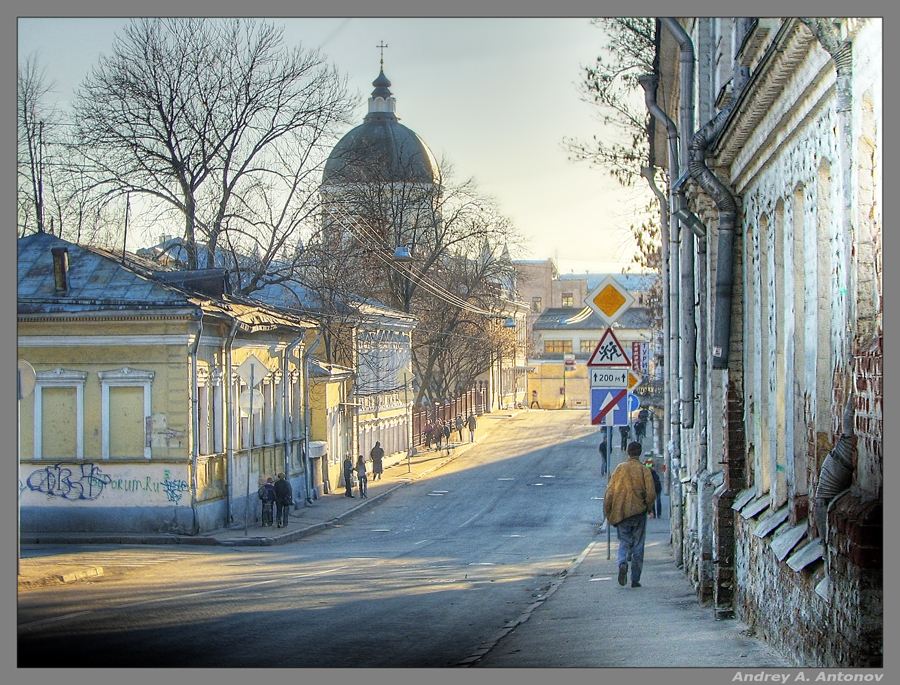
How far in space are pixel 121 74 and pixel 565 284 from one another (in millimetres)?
54296

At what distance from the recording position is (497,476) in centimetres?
4222

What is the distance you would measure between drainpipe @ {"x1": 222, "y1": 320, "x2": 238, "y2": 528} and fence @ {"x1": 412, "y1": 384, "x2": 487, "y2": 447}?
79.3ft

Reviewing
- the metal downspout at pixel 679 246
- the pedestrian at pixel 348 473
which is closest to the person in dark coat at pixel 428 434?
the pedestrian at pixel 348 473

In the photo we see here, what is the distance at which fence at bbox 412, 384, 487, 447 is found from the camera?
50.1 metres

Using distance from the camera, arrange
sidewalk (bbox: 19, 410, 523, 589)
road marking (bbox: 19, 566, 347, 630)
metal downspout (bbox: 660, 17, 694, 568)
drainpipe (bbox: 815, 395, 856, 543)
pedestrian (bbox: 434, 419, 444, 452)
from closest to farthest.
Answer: drainpipe (bbox: 815, 395, 856, 543), road marking (bbox: 19, 566, 347, 630), sidewalk (bbox: 19, 410, 523, 589), metal downspout (bbox: 660, 17, 694, 568), pedestrian (bbox: 434, 419, 444, 452)

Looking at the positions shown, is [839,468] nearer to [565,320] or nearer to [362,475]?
[362,475]

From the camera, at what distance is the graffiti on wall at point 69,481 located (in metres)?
Answer: 12.5

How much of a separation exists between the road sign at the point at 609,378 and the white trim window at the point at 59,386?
5207 mm


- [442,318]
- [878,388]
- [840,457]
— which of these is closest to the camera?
[878,388]

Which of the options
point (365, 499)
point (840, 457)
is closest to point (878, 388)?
point (840, 457)

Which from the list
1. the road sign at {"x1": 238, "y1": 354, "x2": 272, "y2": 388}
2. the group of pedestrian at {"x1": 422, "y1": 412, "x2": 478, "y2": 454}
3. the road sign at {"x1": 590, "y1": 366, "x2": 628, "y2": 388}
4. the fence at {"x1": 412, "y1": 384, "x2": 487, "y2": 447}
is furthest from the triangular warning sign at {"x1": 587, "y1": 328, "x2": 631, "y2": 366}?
the fence at {"x1": 412, "y1": 384, "x2": 487, "y2": 447}

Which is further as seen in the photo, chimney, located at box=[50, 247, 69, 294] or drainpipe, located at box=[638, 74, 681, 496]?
drainpipe, located at box=[638, 74, 681, 496]

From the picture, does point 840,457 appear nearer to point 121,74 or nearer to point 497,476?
point 121,74

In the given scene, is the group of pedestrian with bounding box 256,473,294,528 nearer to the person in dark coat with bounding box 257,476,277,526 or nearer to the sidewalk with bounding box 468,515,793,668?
the person in dark coat with bounding box 257,476,277,526
